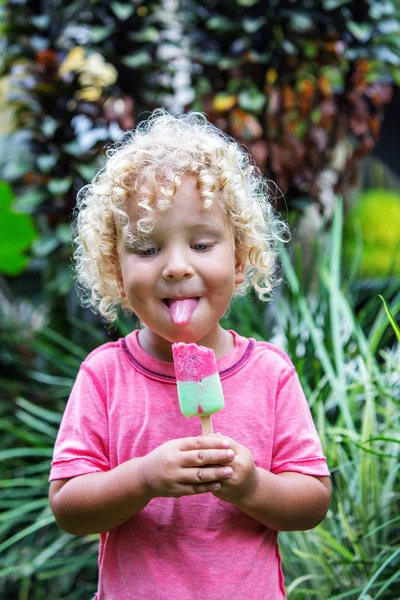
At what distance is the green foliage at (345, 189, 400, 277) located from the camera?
455 centimetres

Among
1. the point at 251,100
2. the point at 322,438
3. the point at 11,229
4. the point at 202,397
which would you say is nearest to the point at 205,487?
the point at 202,397

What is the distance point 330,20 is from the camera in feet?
10.3

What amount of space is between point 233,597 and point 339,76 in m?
2.91

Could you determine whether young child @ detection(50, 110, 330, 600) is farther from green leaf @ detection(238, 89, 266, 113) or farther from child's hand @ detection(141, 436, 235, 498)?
green leaf @ detection(238, 89, 266, 113)

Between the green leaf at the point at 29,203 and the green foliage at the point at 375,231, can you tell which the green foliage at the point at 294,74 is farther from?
the green foliage at the point at 375,231

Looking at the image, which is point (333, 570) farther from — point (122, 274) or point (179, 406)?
point (122, 274)

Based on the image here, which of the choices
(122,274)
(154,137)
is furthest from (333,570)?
(154,137)

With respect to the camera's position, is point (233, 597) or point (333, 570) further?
point (333, 570)

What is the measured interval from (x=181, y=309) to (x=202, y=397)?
17 cm

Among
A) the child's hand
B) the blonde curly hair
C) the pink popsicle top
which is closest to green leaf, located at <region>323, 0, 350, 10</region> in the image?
the blonde curly hair

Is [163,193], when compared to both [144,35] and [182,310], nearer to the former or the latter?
[182,310]

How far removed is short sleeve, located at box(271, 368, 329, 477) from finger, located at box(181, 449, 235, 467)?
23cm

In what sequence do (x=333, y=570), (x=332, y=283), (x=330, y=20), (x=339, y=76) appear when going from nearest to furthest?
(x=333, y=570)
(x=332, y=283)
(x=330, y=20)
(x=339, y=76)

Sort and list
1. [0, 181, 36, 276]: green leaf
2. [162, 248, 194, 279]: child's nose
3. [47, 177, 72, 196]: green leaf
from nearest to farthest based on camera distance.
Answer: [162, 248, 194, 279]: child's nose → [47, 177, 72, 196]: green leaf → [0, 181, 36, 276]: green leaf
